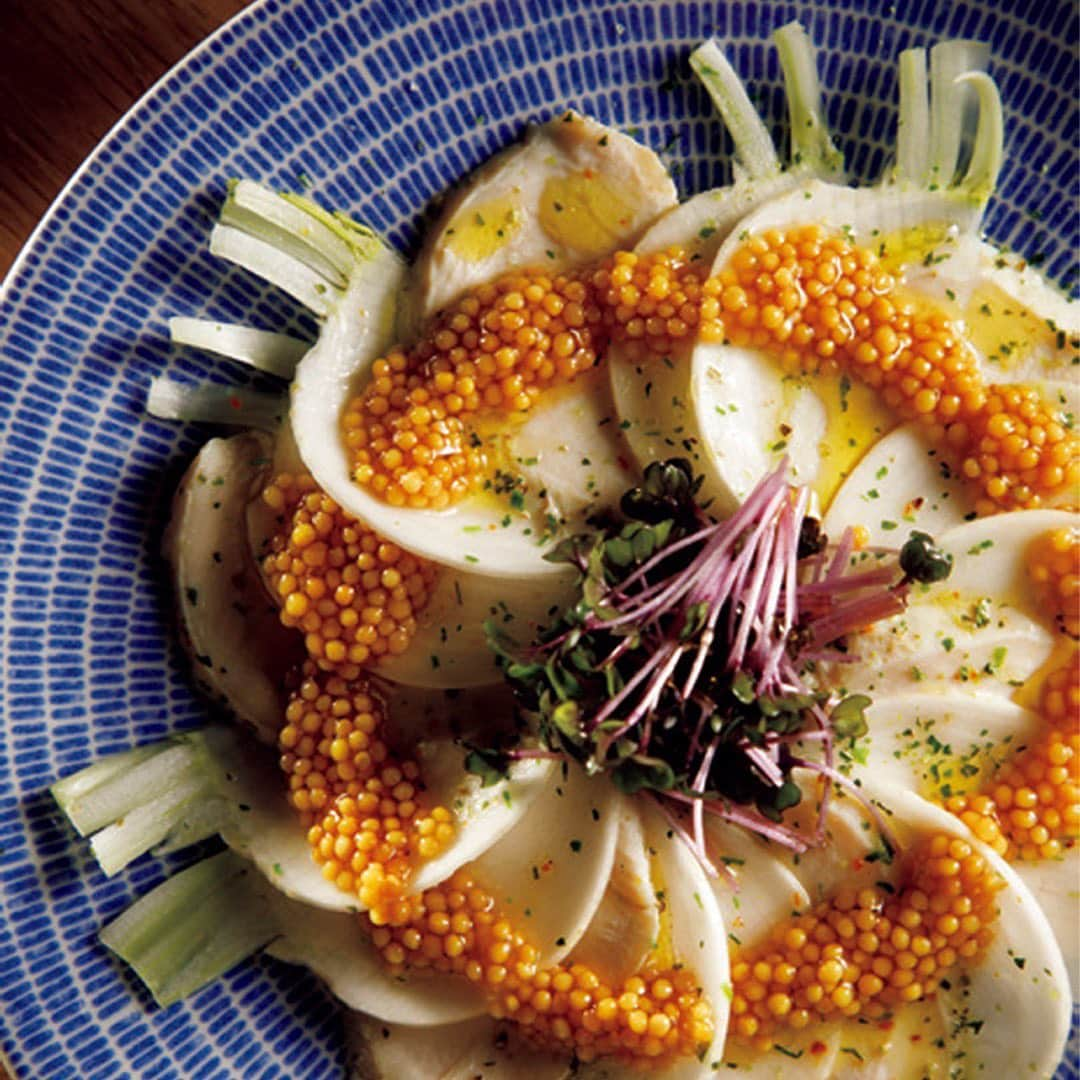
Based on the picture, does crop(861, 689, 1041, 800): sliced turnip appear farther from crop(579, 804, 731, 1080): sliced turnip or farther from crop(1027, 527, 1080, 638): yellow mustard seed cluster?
crop(579, 804, 731, 1080): sliced turnip

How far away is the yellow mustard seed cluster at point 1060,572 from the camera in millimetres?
2193

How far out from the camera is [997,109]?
2381mm

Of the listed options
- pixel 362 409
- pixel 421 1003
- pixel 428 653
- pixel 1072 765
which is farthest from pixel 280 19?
pixel 1072 765

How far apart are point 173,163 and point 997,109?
1661mm

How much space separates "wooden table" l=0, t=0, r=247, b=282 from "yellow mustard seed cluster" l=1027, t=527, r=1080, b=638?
77.8 inches

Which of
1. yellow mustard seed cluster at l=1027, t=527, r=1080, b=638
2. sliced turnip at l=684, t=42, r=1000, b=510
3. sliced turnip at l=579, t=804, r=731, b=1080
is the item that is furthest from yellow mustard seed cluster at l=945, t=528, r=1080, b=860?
sliced turnip at l=579, t=804, r=731, b=1080

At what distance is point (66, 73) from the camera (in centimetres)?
248

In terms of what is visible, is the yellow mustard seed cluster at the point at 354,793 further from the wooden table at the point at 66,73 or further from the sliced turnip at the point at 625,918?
the wooden table at the point at 66,73

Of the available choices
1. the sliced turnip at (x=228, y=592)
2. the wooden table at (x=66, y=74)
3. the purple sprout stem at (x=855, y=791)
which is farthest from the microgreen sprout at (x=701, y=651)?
the wooden table at (x=66, y=74)

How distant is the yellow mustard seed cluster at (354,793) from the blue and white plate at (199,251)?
0.32m

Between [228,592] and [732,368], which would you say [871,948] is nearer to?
[732,368]

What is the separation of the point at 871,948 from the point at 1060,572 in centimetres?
79

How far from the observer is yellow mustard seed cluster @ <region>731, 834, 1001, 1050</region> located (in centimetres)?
216

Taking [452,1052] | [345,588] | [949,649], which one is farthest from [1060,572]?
[452,1052]
